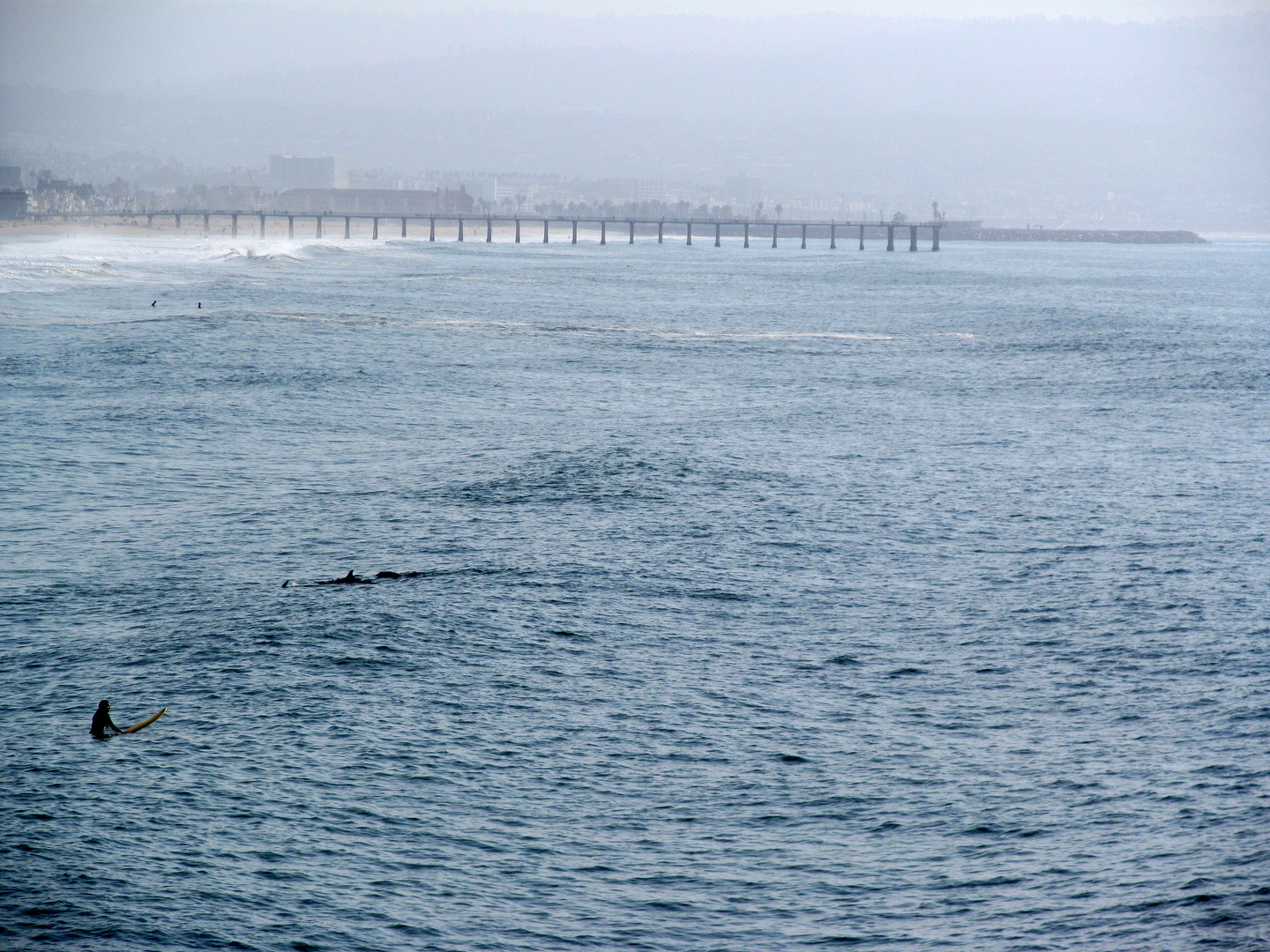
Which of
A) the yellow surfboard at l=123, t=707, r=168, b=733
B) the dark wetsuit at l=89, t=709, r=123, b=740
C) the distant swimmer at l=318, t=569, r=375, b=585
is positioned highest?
the distant swimmer at l=318, t=569, r=375, b=585

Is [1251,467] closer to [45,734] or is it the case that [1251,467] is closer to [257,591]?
[257,591]

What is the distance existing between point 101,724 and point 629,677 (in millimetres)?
9329

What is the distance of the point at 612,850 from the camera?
18984 millimetres

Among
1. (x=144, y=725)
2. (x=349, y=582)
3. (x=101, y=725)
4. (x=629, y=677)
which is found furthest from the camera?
(x=349, y=582)

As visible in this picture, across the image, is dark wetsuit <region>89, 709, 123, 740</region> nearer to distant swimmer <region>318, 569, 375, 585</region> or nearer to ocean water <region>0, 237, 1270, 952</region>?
ocean water <region>0, 237, 1270, 952</region>

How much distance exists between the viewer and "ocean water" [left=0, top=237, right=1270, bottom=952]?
17969 mm

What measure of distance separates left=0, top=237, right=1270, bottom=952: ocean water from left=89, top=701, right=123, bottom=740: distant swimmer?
48cm

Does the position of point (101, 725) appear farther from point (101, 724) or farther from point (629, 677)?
point (629, 677)

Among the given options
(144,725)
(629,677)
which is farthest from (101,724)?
(629,677)

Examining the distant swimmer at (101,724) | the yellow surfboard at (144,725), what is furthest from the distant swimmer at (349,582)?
the distant swimmer at (101,724)

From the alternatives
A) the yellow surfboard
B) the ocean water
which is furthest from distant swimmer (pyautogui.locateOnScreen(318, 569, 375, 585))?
the yellow surfboard

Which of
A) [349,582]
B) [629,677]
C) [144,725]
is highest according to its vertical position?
[349,582]

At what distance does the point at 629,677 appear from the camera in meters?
25.4

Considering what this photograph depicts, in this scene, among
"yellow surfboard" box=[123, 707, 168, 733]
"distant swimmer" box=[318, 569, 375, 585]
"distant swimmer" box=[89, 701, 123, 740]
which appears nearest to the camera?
"distant swimmer" box=[89, 701, 123, 740]
